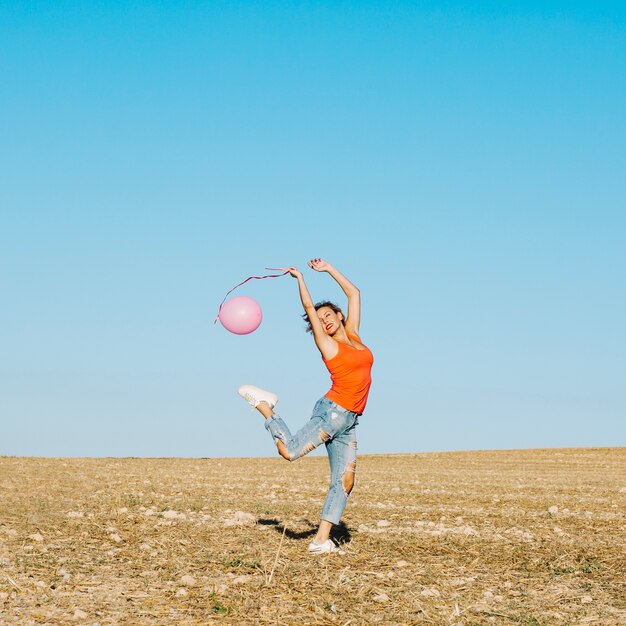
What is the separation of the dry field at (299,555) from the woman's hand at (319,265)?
291 centimetres

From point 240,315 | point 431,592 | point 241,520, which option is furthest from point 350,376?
point 241,520

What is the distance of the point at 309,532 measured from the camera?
32.1 ft

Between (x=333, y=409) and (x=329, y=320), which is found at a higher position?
(x=329, y=320)

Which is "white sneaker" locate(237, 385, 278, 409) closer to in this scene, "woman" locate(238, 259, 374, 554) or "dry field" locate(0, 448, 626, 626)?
"woman" locate(238, 259, 374, 554)

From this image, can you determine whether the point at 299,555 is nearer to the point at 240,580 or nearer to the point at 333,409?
the point at 240,580

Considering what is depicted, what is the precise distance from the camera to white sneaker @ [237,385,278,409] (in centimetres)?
869

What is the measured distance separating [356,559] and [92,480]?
9.94 m

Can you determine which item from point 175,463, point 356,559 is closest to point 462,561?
point 356,559

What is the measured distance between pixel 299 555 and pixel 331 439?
3.91 ft

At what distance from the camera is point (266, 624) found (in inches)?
228

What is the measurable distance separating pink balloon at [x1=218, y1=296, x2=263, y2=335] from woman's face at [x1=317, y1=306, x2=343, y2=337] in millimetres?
936

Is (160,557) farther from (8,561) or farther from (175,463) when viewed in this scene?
(175,463)

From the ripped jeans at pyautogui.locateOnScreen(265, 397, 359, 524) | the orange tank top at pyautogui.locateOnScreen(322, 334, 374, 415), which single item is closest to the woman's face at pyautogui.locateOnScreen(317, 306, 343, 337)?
the orange tank top at pyautogui.locateOnScreen(322, 334, 374, 415)

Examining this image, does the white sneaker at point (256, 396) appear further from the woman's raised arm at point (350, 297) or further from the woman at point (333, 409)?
the woman's raised arm at point (350, 297)
